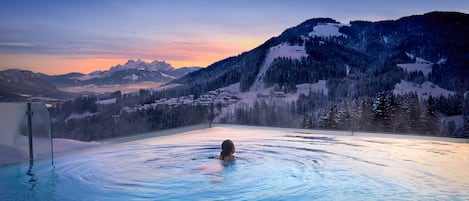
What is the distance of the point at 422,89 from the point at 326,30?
215cm

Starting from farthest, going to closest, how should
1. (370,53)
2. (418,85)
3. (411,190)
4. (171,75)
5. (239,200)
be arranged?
1. (171,75)
2. (370,53)
3. (418,85)
4. (411,190)
5. (239,200)

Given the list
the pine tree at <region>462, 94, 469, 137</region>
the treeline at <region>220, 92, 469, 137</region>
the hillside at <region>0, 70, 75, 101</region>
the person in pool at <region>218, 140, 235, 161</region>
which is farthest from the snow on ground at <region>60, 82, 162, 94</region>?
the pine tree at <region>462, 94, 469, 137</region>

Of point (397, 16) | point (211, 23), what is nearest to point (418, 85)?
point (397, 16)

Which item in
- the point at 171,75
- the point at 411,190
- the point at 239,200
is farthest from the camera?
the point at 171,75

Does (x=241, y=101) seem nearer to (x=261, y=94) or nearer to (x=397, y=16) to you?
(x=261, y=94)

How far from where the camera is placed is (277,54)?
9445mm

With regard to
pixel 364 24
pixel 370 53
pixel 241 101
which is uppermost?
pixel 364 24

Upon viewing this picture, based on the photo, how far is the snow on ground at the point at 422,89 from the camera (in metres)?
8.25

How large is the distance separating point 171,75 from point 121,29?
5.39 feet

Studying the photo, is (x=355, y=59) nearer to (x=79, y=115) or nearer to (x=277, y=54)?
(x=277, y=54)

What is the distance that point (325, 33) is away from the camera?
9.46 metres

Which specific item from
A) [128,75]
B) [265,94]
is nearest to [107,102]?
[128,75]

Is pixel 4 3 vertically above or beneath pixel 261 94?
above

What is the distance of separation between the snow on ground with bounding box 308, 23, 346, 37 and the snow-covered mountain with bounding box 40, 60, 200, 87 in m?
2.53
